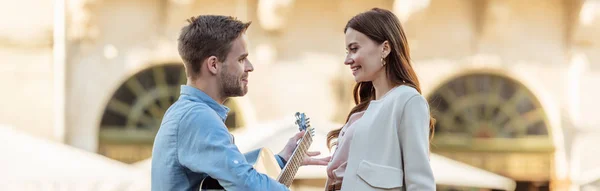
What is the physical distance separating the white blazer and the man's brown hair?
0.50 meters

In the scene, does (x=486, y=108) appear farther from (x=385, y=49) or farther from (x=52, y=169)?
(x=385, y=49)

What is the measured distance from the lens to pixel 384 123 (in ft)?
10.9

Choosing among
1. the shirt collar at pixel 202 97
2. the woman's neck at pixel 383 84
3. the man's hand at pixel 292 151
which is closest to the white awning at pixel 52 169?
the man's hand at pixel 292 151

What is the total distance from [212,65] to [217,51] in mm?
47

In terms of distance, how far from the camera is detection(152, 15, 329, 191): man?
3.08 meters

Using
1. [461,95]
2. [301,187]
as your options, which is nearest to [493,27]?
[461,95]

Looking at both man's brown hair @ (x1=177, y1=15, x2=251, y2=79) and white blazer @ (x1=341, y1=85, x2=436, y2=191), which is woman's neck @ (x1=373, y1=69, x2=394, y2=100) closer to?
white blazer @ (x1=341, y1=85, x2=436, y2=191)

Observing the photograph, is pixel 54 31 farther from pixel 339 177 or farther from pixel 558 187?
pixel 339 177

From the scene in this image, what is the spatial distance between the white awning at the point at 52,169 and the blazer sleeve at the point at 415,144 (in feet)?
13.4

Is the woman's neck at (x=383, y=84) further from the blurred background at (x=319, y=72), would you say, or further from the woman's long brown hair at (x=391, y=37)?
the blurred background at (x=319, y=72)

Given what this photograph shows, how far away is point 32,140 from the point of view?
7.75 m

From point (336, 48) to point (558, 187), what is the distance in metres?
2.95

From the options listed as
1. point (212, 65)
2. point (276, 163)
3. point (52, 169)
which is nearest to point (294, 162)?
point (276, 163)

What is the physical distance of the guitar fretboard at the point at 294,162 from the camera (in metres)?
3.47
